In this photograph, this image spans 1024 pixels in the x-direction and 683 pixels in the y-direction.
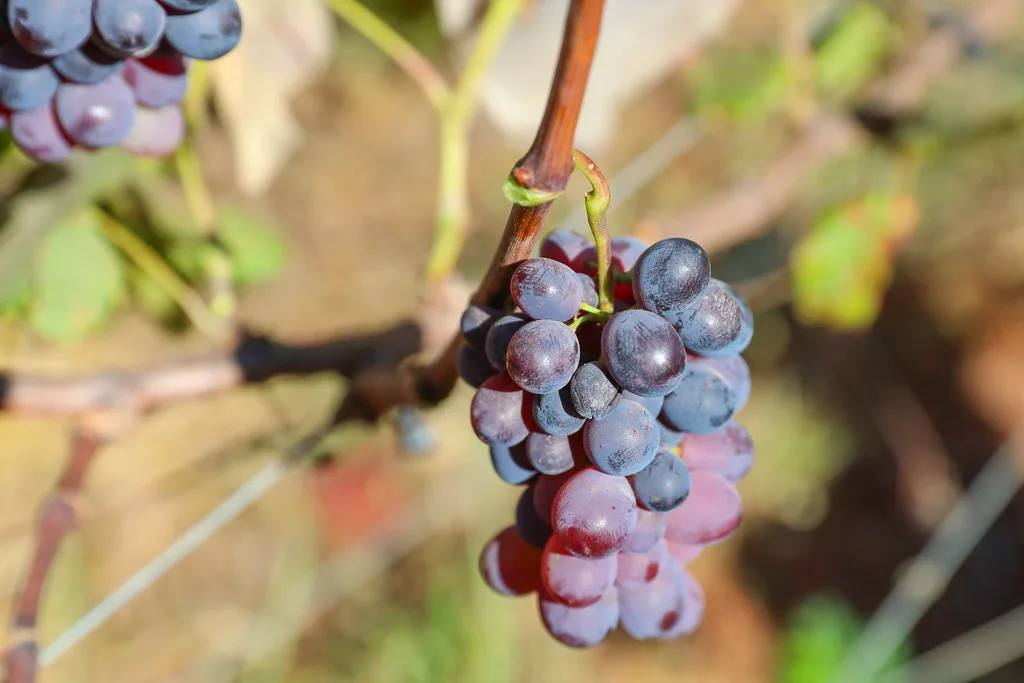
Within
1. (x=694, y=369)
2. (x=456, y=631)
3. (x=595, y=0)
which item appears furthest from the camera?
(x=456, y=631)

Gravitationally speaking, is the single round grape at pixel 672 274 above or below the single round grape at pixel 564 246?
above

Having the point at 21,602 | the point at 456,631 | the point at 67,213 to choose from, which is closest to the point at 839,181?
the point at 456,631

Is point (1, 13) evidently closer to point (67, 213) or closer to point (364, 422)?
point (67, 213)

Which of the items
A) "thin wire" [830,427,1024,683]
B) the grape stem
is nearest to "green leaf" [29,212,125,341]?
the grape stem

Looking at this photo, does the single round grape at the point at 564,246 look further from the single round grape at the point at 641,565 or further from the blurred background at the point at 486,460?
the blurred background at the point at 486,460

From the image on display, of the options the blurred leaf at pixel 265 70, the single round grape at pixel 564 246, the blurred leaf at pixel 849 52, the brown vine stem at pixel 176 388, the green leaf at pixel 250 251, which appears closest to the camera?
the single round grape at pixel 564 246

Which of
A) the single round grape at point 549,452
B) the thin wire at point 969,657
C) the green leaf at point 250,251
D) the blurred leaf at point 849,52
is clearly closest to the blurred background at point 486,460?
the thin wire at point 969,657
